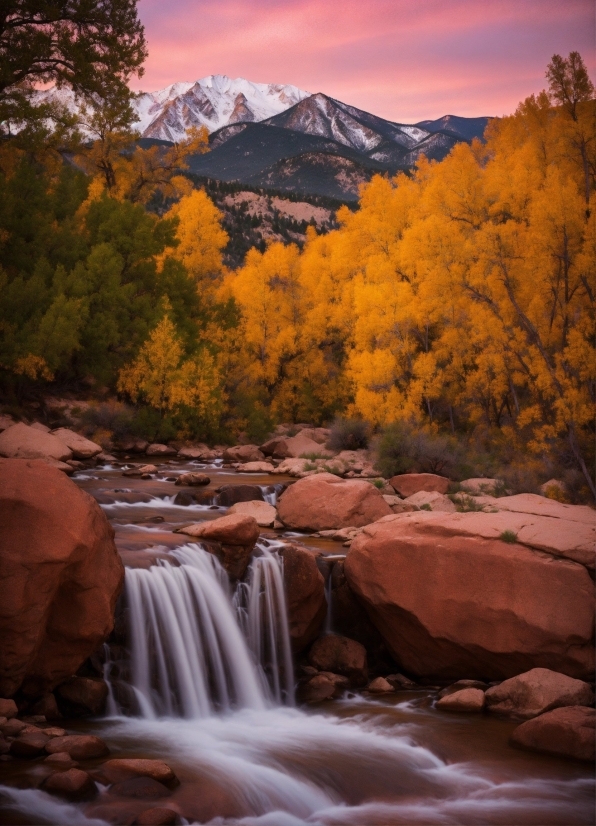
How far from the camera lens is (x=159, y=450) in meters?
23.9

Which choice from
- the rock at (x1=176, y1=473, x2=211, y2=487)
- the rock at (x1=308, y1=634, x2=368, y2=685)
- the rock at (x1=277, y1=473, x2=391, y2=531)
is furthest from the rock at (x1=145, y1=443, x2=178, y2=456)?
the rock at (x1=308, y1=634, x2=368, y2=685)

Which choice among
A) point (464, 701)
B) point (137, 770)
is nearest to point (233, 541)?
point (464, 701)

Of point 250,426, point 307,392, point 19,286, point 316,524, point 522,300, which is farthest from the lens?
point 307,392

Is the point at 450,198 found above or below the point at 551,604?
above

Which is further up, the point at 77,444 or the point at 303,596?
the point at 77,444

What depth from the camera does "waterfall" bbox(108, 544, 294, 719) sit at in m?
8.11

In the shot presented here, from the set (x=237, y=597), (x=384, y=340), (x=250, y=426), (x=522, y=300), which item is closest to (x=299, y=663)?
(x=237, y=597)

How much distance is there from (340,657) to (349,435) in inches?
617

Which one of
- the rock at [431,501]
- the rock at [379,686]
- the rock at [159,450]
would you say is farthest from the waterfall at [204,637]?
the rock at [159,450]

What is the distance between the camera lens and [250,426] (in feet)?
90.8

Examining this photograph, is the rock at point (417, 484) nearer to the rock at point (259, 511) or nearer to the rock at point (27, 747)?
the rock at point (259, 511)

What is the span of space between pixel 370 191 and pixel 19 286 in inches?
572

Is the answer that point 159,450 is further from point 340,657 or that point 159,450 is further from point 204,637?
point 340,657

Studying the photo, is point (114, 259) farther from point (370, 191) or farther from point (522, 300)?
point (522, 300)
